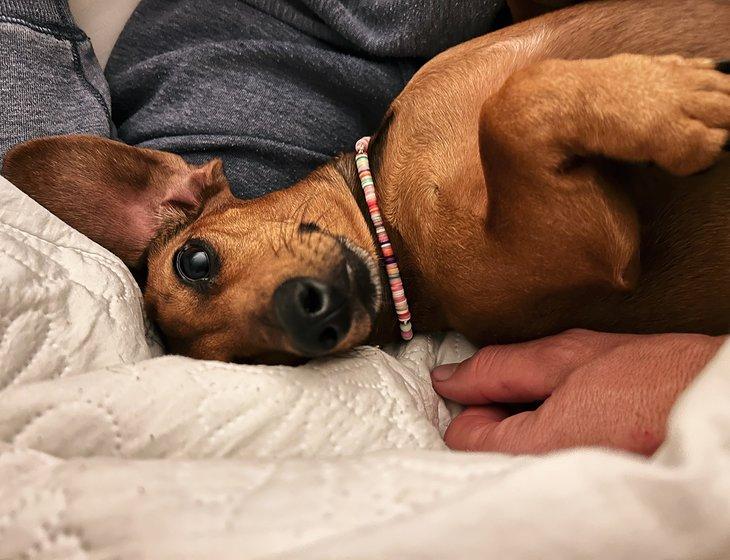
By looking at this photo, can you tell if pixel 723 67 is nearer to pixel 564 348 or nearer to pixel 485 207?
pixel 485 207

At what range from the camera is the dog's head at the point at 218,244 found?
1.51 meters

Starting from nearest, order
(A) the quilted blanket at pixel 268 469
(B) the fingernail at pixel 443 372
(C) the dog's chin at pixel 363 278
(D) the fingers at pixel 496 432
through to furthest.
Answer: (A) the quilted blanket at pixel 268 469
(D) the fingers at pixel 496 432
(C) the dog's chin at pixel 363 278
(B) the fingernail at pixel 443 372

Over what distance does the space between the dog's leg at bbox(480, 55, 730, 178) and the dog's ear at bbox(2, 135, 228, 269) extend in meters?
1.10

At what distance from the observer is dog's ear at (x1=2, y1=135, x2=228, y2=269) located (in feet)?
Result: 5.98

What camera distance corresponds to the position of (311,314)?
1435mm

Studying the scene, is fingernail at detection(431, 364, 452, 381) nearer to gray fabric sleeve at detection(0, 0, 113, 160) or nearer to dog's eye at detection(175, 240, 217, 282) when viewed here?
dog's eye at detection(175, 240, 217, 282)

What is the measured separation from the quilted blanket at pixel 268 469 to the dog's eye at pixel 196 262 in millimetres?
315

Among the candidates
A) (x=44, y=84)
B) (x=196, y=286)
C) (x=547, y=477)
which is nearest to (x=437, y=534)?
(x=547, y=477)

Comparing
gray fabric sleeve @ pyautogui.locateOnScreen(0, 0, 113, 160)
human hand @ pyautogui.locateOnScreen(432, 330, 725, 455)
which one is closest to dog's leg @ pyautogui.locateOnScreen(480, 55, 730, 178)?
human hand @ pyautogui.locateOnScreen(432, 330, 725, 455)

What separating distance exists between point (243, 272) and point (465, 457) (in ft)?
2.85

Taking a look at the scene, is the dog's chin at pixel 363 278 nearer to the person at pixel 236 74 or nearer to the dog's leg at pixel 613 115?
the person at pixel 236 74

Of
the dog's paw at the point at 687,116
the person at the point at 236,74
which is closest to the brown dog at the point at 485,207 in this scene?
the dog's paw at the point at 687,116

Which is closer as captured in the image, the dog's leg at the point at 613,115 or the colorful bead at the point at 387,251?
the dog's leg at the point at 613,115

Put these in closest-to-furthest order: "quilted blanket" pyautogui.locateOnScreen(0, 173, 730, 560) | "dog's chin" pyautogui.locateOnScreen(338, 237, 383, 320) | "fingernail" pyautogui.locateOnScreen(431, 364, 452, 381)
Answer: "quilted blanket" pyautogui.locateOnScreen(0, 173, 730, 560) < "dog's chin" pyautogui.locateOnScreen(338, 237, 383, 320) < "fingernail" pyautogui.locateOnScreen(431, 364, 452, 381)
